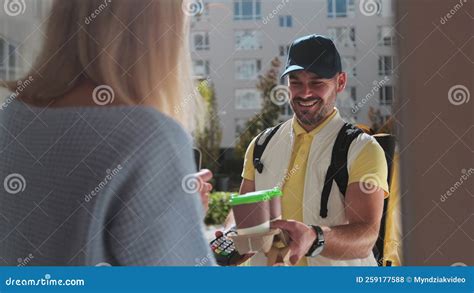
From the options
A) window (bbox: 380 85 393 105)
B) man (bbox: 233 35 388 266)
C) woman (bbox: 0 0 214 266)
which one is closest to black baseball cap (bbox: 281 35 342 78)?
man (bbox: 233 35 388 266)

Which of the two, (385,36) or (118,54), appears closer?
(118,54)

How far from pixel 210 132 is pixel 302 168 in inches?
18.1

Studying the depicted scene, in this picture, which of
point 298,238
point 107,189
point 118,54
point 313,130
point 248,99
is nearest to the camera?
point 107,189

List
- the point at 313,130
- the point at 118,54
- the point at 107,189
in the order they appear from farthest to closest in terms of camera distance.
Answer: the point at 313,130, the point at 118,54, the point at 107,189

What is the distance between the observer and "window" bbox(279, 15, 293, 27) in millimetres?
2873

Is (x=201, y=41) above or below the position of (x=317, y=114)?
above

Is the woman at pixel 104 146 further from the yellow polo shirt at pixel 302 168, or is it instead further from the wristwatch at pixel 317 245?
the wristwatch at pixel 317 245

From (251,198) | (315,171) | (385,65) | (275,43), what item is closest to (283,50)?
(275,43)

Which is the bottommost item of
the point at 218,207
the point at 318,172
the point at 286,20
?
the point at 218,207

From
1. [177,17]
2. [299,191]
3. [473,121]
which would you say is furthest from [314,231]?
[177,17]

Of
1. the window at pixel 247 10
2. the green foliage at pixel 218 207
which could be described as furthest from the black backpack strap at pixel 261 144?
the window at pixel 247 10

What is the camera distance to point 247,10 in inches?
115

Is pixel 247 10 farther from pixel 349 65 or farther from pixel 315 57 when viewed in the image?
pixel 349 65

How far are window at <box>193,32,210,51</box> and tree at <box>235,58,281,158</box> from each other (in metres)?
0.31
